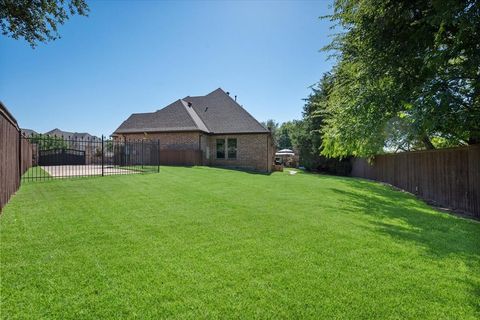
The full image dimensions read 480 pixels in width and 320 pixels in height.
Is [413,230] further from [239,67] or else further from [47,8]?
[239,67]

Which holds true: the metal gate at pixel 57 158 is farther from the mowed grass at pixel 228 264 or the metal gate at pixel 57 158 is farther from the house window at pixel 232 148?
the mowed grass at pixel 228 264

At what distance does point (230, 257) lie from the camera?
3.61m

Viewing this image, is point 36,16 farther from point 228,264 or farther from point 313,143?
point 313,143

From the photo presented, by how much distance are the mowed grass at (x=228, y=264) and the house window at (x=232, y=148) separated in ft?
50.4

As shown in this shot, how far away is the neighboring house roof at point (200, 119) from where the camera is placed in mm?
21281

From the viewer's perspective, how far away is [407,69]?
29.4 feet

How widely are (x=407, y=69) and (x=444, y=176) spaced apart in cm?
406

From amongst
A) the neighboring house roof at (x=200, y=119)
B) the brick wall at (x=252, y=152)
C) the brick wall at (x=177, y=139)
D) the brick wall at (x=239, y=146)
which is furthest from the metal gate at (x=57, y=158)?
the brick wall at (x=252, y=152)

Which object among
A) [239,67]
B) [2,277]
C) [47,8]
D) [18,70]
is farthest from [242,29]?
[2,277]

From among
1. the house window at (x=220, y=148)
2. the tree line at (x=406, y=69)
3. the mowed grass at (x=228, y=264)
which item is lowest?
the mowed grass at (x=228, y=264)

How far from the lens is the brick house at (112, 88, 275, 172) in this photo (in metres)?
20.9

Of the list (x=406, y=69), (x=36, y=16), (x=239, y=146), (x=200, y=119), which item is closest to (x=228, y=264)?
(x=406, y=69)

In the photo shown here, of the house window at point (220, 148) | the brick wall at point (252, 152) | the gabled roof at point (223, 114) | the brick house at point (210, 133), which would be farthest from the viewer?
the house window at point (220, 148)

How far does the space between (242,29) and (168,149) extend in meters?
11.1
